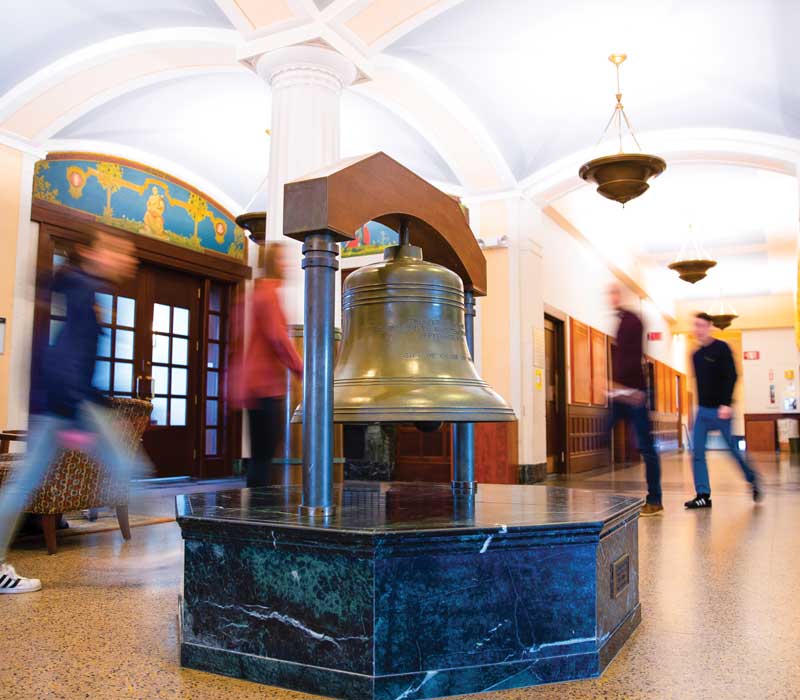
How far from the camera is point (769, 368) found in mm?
17984

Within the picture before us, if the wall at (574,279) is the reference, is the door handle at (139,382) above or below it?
below

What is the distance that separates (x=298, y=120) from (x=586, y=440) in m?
7.33

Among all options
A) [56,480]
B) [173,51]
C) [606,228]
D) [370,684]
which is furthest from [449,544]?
[606,228]

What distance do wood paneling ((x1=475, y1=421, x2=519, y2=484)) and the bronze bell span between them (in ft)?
17.9

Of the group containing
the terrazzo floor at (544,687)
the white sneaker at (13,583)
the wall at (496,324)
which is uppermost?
the wall at (496,324)

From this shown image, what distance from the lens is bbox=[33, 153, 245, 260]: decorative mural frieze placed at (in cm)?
722

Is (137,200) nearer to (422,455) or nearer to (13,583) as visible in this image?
(422,455)

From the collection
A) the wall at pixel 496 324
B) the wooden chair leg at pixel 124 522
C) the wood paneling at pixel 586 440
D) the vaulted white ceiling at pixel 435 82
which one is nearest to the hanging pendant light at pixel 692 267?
the vaulted white ceiling at pixel 435 82

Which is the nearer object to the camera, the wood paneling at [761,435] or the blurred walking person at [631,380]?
the blurred walking person at [631,380]

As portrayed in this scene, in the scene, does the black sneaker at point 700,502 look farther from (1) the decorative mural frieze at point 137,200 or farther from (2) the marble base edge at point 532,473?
(1) the decorative mural frieze at point 137,200

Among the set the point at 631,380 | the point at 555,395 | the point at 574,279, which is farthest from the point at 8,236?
the point at 574,279

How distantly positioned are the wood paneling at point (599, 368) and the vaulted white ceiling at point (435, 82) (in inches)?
126

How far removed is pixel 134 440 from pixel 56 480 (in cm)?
44

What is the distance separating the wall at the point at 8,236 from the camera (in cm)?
628
